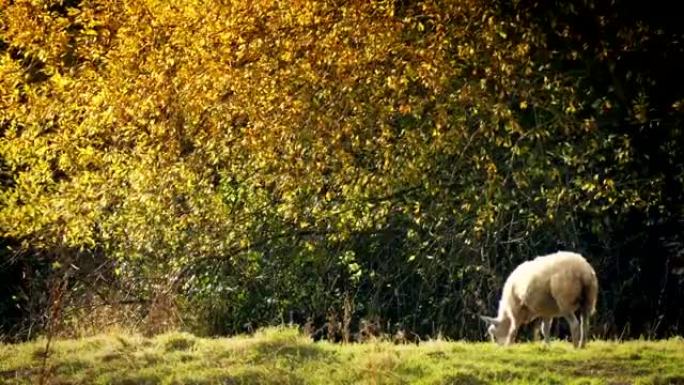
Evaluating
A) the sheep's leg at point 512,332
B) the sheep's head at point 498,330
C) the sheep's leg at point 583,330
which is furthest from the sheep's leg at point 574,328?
the sheep's head at point 498,330

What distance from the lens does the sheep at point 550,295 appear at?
15.7 metres

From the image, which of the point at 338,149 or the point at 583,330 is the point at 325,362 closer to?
the point at 338,149

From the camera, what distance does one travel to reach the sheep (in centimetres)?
1566

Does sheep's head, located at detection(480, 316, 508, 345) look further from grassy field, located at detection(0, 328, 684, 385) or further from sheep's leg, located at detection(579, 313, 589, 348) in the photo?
grassy field, located at detection(0, 328, 684, 385)

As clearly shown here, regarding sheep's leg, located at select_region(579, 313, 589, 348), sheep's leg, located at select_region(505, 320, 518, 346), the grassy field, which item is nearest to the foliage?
sheep's leg, located at select_region(579, 313, 589, 348)

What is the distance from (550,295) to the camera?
640 inches

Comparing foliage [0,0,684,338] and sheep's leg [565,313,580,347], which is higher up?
foliage [0,0,684,338]

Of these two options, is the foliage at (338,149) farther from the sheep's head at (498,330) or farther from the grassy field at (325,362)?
the grassy field at (325,362)

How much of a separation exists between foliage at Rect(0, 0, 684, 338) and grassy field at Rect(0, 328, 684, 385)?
2050 mm

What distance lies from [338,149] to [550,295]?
3.80 m

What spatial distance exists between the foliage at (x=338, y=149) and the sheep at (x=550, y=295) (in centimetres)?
76

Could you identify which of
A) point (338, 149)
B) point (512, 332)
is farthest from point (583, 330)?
point (338, 149)

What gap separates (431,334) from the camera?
73.3ft

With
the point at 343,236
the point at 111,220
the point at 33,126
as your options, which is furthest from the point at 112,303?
the point at 343,236
